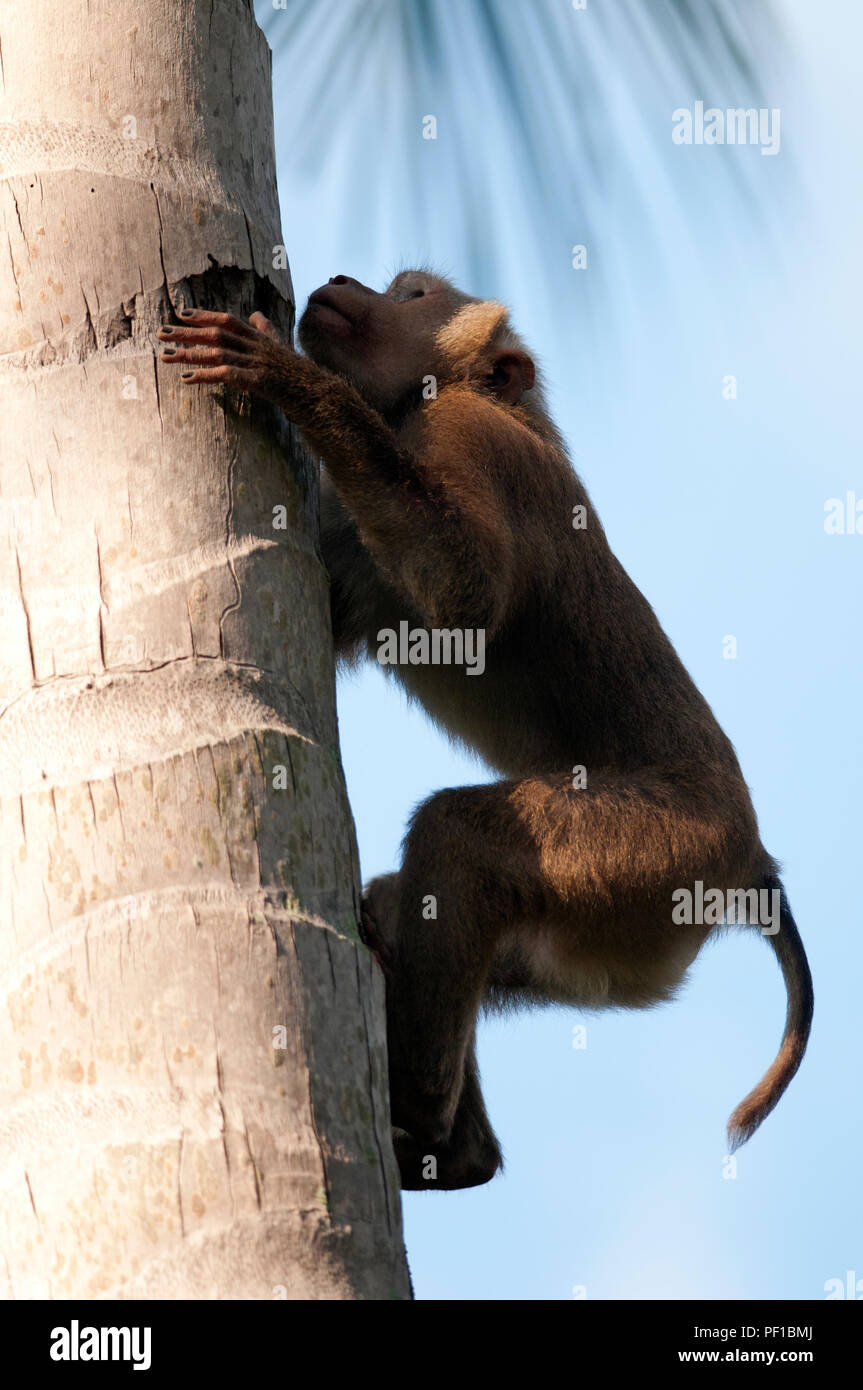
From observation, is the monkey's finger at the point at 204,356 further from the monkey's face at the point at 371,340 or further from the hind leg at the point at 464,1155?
the hind leg at the point at 464,1155

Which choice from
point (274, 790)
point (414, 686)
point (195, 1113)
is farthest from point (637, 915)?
point (195, 1113)

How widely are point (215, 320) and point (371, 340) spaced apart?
8.48 ft

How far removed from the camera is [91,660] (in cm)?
292

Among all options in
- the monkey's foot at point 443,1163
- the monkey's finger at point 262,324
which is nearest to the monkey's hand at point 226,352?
the monkey's finger at point 262,324

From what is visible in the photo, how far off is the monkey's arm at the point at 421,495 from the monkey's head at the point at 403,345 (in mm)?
608

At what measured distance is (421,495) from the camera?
4840 millimetres

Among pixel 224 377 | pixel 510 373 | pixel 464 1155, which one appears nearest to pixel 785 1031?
pixel 464 1155

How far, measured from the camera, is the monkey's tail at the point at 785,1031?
5.43m

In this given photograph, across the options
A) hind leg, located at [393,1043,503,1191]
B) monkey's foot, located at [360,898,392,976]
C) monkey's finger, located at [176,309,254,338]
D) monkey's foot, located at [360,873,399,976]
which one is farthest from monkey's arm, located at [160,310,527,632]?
hind leg, located at [393,1043,503,1191]

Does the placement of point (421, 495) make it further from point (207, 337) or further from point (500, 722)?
point (207, 337)

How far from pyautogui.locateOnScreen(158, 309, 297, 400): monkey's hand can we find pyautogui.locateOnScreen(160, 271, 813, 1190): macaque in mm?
24

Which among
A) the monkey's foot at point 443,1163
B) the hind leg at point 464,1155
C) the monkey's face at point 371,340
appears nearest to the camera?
the monkey's foot at point 443,1163

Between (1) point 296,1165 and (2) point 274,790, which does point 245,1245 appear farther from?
(2) point 274,790

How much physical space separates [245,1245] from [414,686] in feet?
11.7
